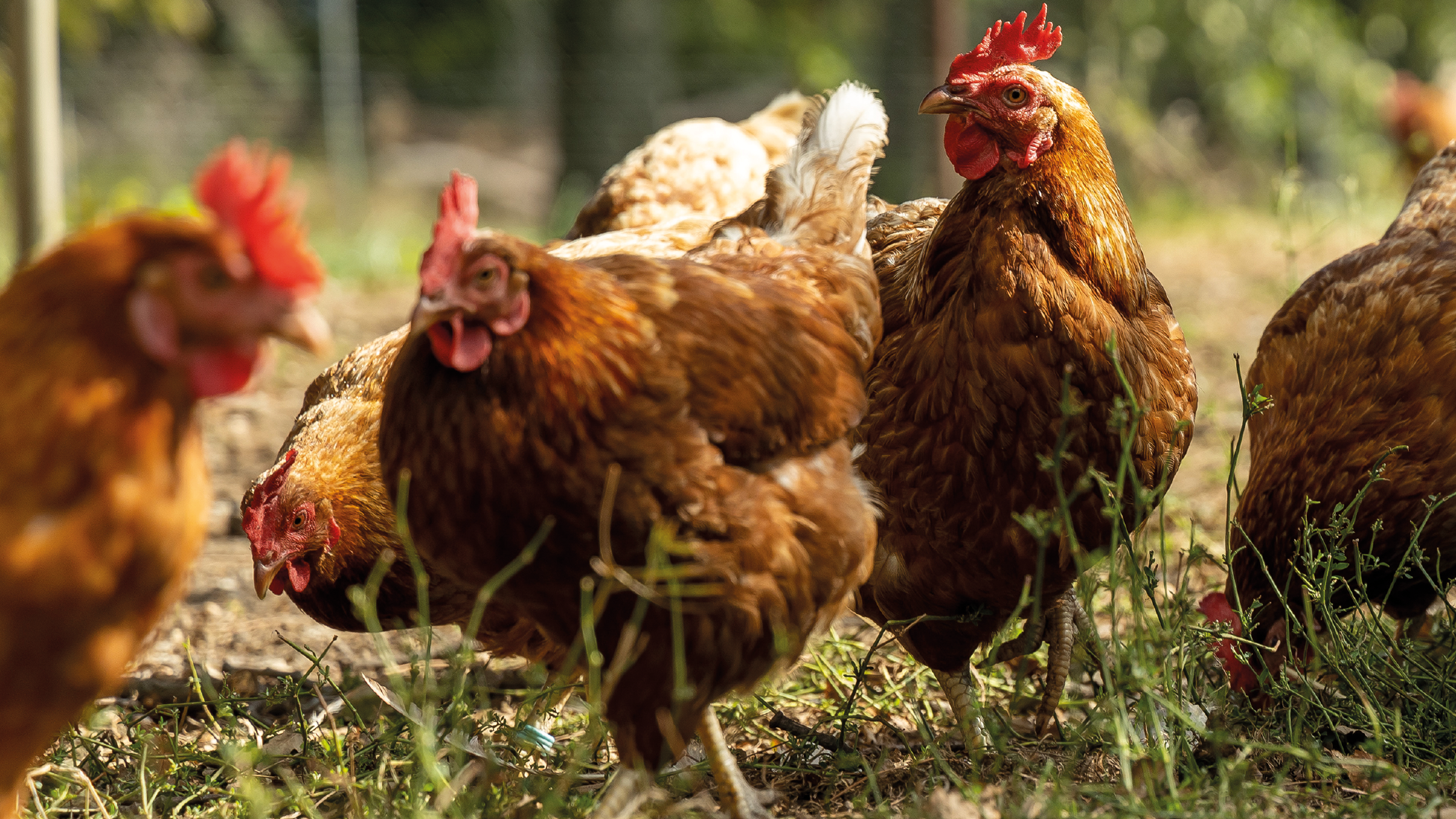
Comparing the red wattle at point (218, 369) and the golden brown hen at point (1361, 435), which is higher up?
the red wattle at point (218, 369)

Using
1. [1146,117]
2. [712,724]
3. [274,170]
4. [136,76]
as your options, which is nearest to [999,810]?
[712,724]

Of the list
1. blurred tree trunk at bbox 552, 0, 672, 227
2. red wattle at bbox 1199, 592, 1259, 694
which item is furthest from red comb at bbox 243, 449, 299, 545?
blurred tree trunk at bbox 552, 0, 672, 227

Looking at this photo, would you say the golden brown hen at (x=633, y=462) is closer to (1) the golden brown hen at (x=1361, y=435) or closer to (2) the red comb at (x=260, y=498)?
(2) the red comb at (x=260, y=498)

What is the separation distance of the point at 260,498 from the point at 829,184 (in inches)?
60.9

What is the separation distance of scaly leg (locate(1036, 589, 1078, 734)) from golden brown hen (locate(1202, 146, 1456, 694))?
33 cm

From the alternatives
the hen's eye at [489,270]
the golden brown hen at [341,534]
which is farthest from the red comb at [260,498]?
the hen's eye at [489,270]

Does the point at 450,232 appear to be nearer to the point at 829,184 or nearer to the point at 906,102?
the point at 829,184

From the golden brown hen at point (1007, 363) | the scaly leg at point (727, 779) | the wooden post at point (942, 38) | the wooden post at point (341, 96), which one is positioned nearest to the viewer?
the scaly leg at point (727, 779)

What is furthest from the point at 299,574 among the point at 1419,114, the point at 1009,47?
the point at 1419,114

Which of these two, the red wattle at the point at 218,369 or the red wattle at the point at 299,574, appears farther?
the red wattle at the point at 299,574

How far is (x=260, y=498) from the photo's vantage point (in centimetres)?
283

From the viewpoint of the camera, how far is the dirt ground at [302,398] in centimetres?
338

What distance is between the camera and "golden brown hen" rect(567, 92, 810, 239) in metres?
3.90

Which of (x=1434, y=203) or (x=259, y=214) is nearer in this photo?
(x=259, y=214)
